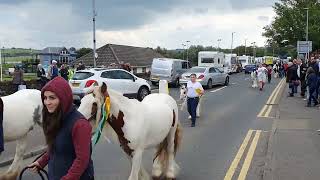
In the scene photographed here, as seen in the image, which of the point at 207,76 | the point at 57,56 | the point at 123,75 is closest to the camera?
the point at 123,75

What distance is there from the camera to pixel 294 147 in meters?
11.6

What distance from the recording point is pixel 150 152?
10.7 metres

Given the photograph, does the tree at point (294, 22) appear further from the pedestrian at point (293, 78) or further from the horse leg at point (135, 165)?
the horse leg at point (135, 165)

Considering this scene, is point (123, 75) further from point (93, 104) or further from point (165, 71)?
point (93, 104)

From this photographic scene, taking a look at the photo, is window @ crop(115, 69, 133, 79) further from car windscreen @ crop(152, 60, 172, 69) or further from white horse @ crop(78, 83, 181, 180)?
white horse @ crop(78, 83, 181, 180)

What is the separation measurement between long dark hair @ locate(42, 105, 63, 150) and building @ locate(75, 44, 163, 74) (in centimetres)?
5652

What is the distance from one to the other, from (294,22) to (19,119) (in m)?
71.9

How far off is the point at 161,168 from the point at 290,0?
7684 centimetres

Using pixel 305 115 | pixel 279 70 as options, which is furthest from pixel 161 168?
pixel 279 70

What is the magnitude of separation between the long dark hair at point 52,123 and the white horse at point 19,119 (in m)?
4.61

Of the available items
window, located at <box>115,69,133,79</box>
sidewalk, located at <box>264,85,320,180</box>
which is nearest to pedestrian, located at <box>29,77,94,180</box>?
sidewalk, located at <box>264,85,320,180</box>

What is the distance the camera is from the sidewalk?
350 inches

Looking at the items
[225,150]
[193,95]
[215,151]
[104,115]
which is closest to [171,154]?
[104,115]

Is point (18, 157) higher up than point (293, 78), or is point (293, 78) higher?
point (293, 78)
